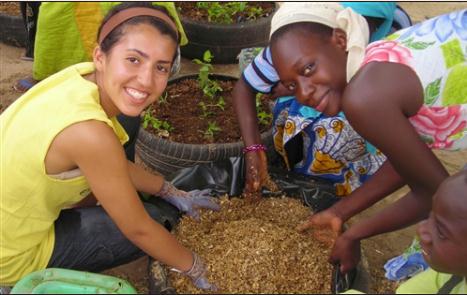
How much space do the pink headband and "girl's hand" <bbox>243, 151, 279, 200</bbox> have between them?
678mm

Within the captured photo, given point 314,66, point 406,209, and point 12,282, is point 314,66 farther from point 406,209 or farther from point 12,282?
point 12,282

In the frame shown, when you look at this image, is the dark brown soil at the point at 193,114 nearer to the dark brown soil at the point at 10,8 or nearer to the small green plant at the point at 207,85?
the small green plant at the point at 207,85

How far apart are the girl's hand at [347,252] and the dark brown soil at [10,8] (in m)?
2.88

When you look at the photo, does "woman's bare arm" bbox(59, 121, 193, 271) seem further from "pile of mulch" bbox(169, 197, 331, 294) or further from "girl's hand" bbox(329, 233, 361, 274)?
"girl's hand" bbox(329, 233, 361, 274)

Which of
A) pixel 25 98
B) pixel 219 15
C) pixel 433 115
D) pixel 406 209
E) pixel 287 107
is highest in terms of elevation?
pixel 433 115

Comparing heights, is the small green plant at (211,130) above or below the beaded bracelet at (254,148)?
below

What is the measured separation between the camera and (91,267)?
1.74m

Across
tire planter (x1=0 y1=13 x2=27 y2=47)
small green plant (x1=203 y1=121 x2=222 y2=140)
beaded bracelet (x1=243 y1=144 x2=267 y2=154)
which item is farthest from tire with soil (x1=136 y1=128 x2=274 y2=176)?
tire planter (x1=0 y1=13 x2=27 y2=47)

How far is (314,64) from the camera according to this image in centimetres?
144

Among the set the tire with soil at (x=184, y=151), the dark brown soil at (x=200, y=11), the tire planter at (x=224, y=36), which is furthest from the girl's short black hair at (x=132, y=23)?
the dark brown soil at (x=200, y=11)

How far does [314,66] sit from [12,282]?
3.87ft

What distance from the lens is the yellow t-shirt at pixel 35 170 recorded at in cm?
136

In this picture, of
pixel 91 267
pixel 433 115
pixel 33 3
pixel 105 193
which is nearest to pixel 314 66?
pixel 433 115

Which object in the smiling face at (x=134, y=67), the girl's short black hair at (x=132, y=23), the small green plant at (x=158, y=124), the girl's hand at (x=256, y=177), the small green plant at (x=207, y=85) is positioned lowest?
the small green plant at (x=158, y=124)
